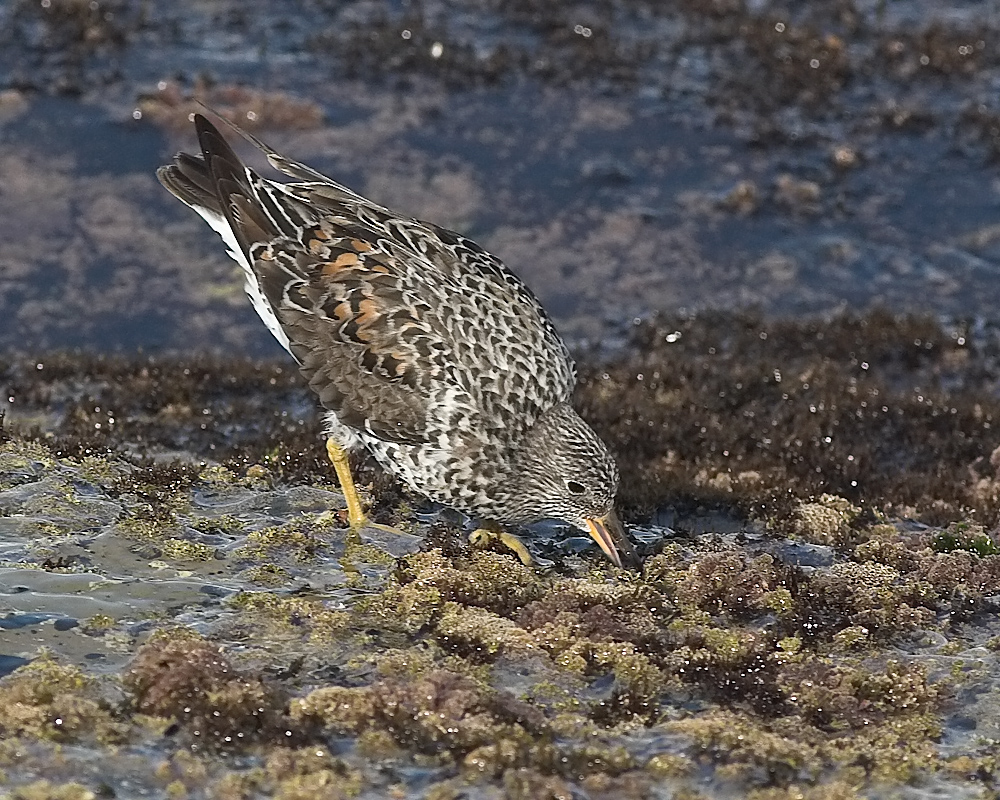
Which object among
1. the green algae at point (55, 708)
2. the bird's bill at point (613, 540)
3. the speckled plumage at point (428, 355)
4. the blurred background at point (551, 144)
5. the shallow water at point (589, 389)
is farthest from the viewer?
the blurred background at point (551, 144)

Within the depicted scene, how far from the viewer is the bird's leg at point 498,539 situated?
28.3 ft

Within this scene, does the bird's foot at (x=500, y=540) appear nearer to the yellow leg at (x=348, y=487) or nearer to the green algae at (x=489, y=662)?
the green algae at (x=489, y=662)

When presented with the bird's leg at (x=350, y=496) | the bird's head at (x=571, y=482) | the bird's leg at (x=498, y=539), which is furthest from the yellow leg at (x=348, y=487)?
the bird's head at (x=571, y=482)

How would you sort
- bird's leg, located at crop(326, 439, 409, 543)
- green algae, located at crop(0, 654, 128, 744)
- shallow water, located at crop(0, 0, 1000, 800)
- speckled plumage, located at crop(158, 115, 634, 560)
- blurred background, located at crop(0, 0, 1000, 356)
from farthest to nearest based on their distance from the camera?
blurred background, located at crop(0, 0, 1000, 356) < bird's leg, located at crop(326, 439, 409, 543) < speckled plumage, located at crop(158, 115, 634, 560) < shallow water, located at crop(0, 0, 1000, 800) < green algae, located at crop(0, 654, 128, 744)

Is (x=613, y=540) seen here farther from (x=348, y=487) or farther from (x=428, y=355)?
(x=348, y=487)

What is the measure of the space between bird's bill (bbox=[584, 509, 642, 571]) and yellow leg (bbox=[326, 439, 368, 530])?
146cm

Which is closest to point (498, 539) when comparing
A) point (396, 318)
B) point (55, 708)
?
point (396, 318)

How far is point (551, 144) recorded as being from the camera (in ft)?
62.7

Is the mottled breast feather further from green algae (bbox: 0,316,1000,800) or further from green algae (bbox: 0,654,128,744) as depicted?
green algae (bbox: 0,654,128,744)

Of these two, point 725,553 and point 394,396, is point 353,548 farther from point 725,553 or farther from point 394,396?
point 725,553

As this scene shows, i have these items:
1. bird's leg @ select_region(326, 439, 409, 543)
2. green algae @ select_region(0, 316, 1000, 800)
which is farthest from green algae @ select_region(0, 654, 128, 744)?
bird's leg @ select_region(326, 439, 409, 543)

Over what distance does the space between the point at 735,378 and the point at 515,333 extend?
546 cm

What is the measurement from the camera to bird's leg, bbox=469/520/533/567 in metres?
8.62

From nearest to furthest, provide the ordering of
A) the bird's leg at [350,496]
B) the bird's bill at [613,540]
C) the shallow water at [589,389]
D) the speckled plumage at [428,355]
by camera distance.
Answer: the shallow water at [589,389] → the bird's bill at [613,540] → the speckled plumage at [428,355] → the bird's leg at [350,496]
